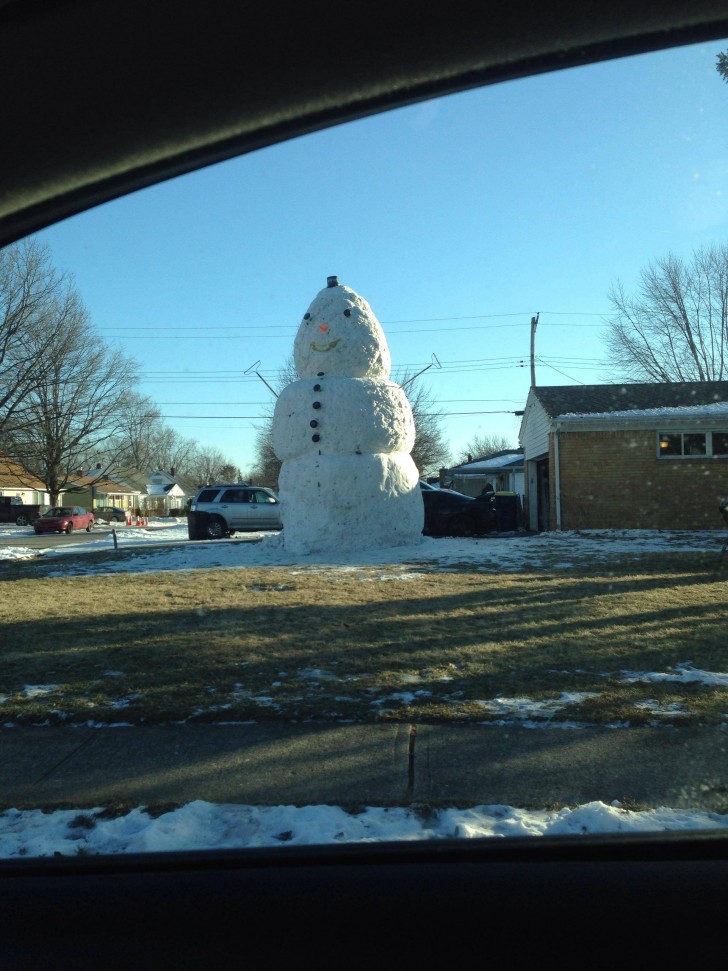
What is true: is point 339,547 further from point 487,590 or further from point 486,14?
point 486,14

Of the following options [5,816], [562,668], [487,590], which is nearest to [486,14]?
[5,816]

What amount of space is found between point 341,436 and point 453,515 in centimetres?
669

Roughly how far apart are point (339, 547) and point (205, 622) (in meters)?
7.33

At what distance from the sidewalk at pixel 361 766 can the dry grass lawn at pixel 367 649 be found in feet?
0.95

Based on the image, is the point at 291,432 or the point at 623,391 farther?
the point at 623,391

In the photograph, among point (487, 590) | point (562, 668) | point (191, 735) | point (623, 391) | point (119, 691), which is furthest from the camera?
point (623, 391)

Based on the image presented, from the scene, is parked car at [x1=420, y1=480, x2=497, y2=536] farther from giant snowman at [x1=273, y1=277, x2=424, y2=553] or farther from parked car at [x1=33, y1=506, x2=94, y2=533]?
parked car at [x1=33, y1=506, x2=94, y2=533]

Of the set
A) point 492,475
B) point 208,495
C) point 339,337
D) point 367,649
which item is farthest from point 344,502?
point 492,475

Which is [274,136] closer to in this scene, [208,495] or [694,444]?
[694,444]

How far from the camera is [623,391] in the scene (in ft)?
81.1

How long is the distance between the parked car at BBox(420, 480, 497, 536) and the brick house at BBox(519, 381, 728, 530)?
7.02ft

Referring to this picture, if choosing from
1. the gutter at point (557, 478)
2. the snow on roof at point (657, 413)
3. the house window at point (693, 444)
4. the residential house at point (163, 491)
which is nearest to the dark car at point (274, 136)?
the gutter at point (557, 478)

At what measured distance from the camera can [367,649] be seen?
6.82 meters

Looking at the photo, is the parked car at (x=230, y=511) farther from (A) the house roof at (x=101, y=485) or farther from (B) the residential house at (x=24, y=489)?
(B) the residential house at (x=24, y=489)
